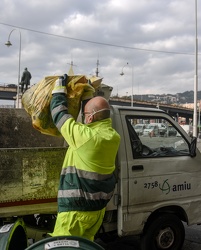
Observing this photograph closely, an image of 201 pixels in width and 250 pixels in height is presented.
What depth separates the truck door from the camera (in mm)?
4410

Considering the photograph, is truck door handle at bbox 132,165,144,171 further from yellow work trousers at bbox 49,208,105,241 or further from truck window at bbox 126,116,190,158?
yellow work trousers at bbox 49,208,105,241

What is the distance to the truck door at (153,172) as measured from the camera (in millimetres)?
4410

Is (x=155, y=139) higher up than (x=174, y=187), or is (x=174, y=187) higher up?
(x=155, y=139)

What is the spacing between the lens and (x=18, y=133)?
192 inches

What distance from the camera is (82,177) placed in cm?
296

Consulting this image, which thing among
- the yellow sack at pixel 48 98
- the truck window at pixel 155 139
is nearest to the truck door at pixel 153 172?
the truck window at pixel 155 139

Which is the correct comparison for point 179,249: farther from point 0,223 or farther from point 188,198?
point 0,223

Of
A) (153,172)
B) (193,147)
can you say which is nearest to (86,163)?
(153,172)

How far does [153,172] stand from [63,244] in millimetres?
2357

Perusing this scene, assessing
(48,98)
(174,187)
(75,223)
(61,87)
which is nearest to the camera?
(75,223)

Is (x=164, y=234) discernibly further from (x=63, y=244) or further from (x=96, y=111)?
(x=63, y=244)

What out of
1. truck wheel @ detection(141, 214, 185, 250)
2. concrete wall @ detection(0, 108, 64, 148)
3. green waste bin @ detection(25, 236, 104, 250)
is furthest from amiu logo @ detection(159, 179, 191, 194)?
green waste bin @ detection(25, 236, 104, 250)

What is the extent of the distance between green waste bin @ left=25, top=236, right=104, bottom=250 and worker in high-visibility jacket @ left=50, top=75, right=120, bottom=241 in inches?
17.9

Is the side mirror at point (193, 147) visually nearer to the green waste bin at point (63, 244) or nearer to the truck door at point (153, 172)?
the truck door at point (153, 172)
